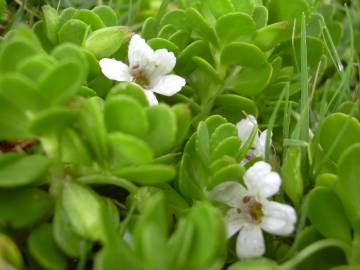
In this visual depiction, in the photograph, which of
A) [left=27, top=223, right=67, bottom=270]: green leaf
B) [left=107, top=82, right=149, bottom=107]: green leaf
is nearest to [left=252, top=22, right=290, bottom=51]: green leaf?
[left=107, top=82, right=149, bottom=107]: green leaf

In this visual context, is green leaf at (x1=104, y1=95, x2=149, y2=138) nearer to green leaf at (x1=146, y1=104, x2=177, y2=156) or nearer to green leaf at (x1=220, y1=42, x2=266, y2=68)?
Answer: green leaf at (x1=146, y1=104, x2=177, y2=156)

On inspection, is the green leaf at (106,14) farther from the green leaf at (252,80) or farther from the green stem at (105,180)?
the green stem at (105,180)

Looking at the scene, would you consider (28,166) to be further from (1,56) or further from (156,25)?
(156,25)

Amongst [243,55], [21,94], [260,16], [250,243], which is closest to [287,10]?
[260,16]

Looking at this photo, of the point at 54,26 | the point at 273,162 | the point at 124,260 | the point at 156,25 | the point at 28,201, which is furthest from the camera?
the point at 156,25

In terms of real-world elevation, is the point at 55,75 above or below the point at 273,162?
above

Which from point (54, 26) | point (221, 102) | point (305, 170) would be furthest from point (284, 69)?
point (54, 26)
